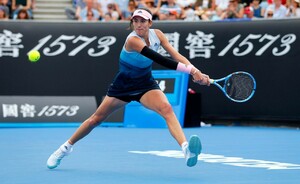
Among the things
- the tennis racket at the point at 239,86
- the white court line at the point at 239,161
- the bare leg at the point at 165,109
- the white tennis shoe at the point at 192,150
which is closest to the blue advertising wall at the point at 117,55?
the white court line at the point at 239,161

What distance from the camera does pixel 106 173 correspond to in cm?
838

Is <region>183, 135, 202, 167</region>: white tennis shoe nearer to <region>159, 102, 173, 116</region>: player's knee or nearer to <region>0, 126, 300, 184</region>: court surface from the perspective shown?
<region>0, 126, 300, 184</region>: court surface

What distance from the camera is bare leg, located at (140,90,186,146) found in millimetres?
8133

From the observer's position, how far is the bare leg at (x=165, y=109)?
8133 mm

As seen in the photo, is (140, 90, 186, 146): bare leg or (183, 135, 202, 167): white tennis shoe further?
(140, 90, 186, 146): bare leg

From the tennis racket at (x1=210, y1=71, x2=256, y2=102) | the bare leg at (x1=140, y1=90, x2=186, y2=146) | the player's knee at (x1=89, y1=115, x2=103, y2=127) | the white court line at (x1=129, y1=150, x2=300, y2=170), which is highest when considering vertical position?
the tennis racket at (x1=210, y1=71, x2=256, y2=102)

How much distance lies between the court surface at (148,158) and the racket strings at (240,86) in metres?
0.84

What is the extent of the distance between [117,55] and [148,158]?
7.95m

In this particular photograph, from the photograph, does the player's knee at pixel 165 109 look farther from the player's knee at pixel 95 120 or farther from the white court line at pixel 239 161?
the white court line at pixel 239 161

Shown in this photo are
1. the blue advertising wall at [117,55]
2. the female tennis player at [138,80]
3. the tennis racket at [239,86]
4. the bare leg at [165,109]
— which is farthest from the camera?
the blue advertising wall at [117,55]

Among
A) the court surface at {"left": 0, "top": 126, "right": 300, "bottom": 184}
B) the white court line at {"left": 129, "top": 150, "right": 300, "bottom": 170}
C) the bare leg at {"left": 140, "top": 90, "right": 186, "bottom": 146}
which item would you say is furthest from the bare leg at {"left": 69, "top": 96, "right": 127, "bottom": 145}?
the white court line at {"left": 129, "top": 150, "right": 300, "bottom": 170}

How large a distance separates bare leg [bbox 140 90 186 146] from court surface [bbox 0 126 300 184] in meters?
0.44

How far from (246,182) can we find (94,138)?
6664 millimetres

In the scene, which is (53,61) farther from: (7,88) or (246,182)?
(246,182)
